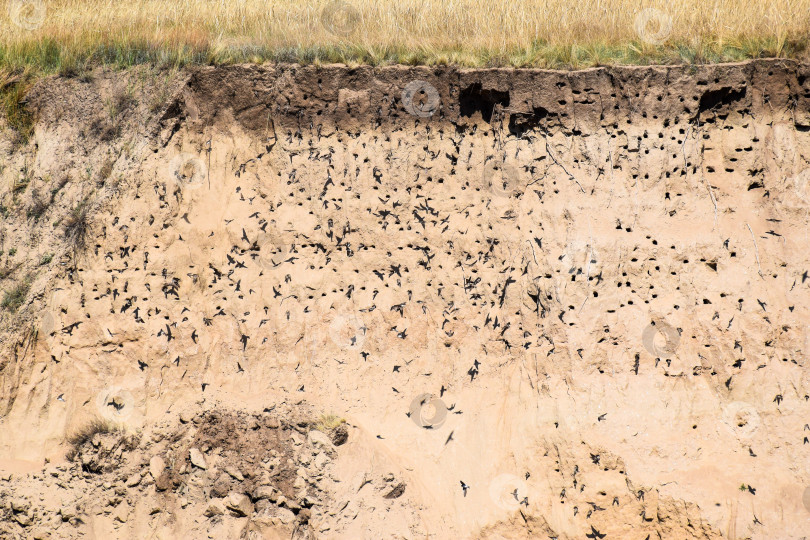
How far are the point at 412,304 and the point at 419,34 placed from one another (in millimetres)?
2907

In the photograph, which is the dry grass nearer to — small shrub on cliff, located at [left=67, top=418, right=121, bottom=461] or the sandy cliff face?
the sandy cliff face

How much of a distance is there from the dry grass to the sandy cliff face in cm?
24

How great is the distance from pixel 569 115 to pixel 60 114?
526cm

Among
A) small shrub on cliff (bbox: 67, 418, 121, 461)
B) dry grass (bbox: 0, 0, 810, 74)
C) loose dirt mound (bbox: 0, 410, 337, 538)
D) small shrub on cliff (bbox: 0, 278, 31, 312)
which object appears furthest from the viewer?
dry grass (bbox: 0, 0, 810, 74)

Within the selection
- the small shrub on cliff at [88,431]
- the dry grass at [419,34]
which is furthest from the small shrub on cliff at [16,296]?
the dry grass at [419,34]

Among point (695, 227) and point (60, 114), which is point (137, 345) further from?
point (695, 227)

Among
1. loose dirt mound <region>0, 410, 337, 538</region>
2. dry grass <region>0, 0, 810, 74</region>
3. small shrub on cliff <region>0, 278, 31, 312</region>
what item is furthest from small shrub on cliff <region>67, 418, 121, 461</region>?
dry grass <region>0, 0, 810, 74</region>

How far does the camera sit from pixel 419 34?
22.2 ft

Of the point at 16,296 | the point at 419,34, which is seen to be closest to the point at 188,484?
the point at 16,296

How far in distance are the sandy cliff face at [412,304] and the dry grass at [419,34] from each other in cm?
24

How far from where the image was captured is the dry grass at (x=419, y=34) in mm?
6418

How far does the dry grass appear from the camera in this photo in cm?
642

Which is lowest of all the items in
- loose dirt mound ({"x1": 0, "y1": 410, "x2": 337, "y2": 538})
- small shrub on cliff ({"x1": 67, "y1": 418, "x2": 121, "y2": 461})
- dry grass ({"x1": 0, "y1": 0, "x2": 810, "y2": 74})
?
loose dirt mound ({"x1": 0, "y1": 410, "x2": 337, "y2": 538})

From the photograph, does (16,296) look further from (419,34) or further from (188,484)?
(419,34)
